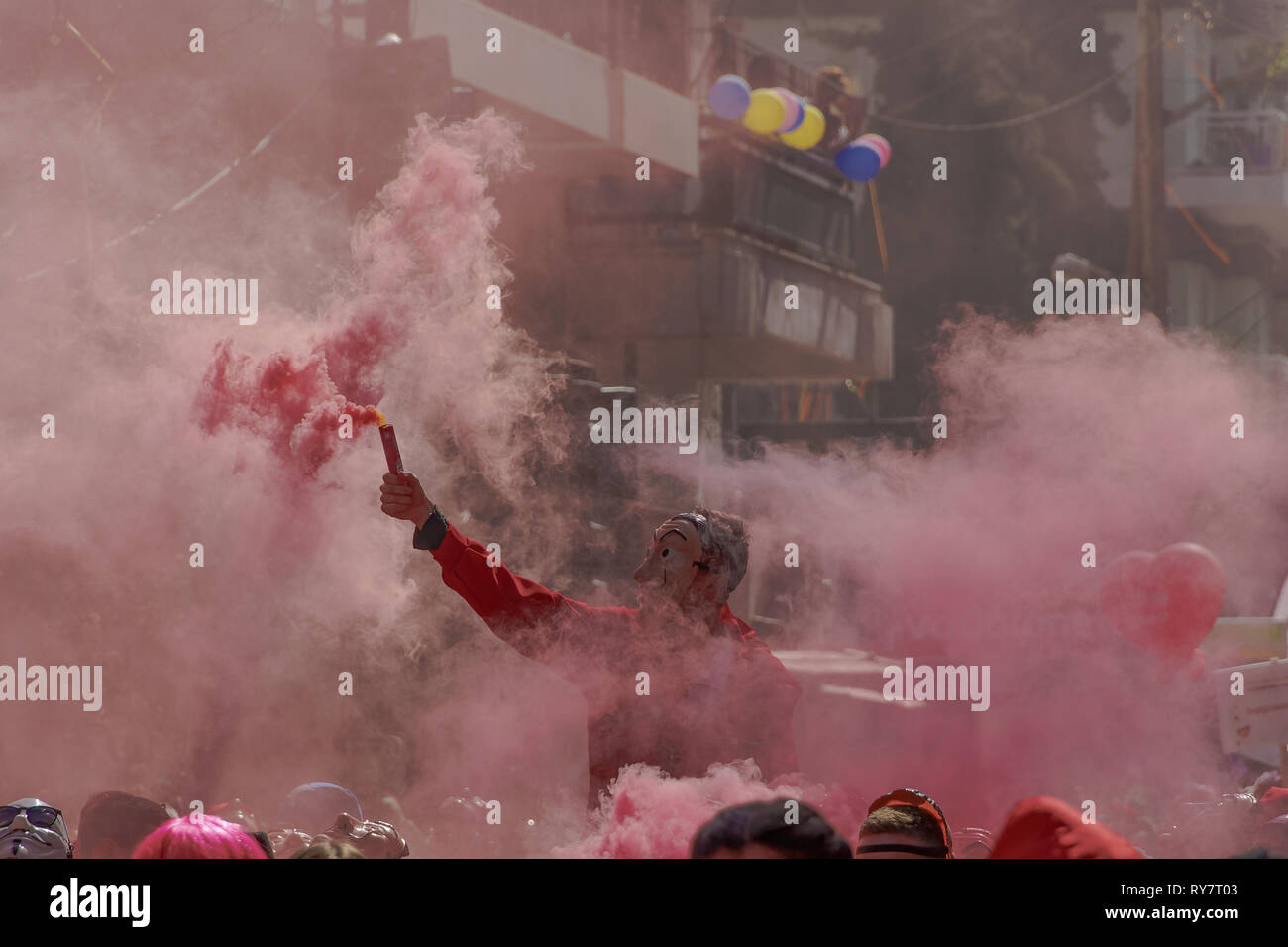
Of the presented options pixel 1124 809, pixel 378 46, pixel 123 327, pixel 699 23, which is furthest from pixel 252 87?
pixel 1124 809

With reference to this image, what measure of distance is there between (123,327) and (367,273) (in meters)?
1.56

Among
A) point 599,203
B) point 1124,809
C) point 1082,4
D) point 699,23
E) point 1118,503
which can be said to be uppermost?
point 1082,4

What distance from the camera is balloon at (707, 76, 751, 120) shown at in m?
9.45

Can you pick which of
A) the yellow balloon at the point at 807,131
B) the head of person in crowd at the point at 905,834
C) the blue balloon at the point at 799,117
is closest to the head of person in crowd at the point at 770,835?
the head of person in crowd at the point at 905,834

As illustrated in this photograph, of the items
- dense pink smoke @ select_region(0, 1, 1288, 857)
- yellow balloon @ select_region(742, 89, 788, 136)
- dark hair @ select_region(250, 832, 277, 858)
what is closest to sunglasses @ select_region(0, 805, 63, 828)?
dark hair @ select_region(250, 832, 277, 858)

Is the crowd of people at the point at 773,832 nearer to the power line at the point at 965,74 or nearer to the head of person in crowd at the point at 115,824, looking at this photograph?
the head of person in crowd at the point at 115,824

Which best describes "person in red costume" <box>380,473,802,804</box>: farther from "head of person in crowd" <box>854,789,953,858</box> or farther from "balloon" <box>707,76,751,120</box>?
"balloon" <box>707,76,751,120</box>

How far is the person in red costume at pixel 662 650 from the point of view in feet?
14.0

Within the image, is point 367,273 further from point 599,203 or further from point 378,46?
point 599,203

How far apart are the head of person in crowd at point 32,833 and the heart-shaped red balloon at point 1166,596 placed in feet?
13.5

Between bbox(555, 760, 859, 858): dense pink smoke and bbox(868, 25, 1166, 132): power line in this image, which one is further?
bbox(868, 25, 1166, 132): power line

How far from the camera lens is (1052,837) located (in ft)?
8.84

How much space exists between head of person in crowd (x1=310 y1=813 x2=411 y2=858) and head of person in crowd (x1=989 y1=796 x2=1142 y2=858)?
1.82 meters

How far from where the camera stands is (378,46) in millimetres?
7488
